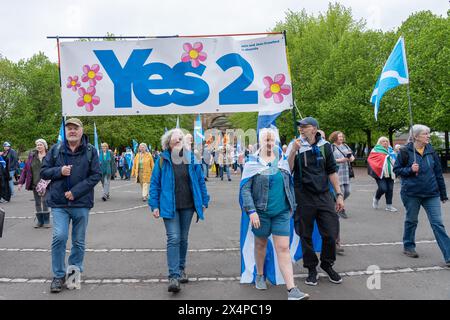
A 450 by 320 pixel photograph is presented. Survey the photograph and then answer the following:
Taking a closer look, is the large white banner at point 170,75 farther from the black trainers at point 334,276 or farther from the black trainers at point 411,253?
the black trainers at point 411,253

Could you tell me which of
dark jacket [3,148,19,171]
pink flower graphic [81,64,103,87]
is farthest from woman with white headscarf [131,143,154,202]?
pink flower graphic [81,64,103,87]

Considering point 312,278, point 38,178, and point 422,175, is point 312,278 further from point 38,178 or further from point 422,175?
point 38,178

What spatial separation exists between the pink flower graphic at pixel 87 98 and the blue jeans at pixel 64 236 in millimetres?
1340

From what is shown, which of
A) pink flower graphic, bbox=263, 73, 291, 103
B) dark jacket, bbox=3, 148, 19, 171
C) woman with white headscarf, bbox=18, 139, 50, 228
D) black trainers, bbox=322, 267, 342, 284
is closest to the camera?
black trainers, bbox=322, 267, 342, 284

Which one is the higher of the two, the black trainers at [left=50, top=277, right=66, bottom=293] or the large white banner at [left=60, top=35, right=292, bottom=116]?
the large white banner at [left=60, top=35, right=292, bottom=116]

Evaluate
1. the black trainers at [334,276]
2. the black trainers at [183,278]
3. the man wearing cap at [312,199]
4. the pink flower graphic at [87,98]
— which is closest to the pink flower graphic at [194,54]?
the pink flower graphic at [87,98]

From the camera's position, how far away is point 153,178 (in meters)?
5.41

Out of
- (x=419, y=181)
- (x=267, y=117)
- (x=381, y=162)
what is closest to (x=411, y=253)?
(x=419, y=181)

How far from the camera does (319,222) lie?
5535mm

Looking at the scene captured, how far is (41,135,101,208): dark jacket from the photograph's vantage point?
537cm

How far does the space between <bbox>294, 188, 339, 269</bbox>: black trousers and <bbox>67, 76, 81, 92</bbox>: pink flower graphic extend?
3.08 metres

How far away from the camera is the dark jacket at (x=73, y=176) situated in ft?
17.6

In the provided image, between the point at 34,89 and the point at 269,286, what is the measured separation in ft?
162

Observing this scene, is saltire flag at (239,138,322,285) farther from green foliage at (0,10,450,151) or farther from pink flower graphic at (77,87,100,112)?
green foliage at (0,10,450,151)
